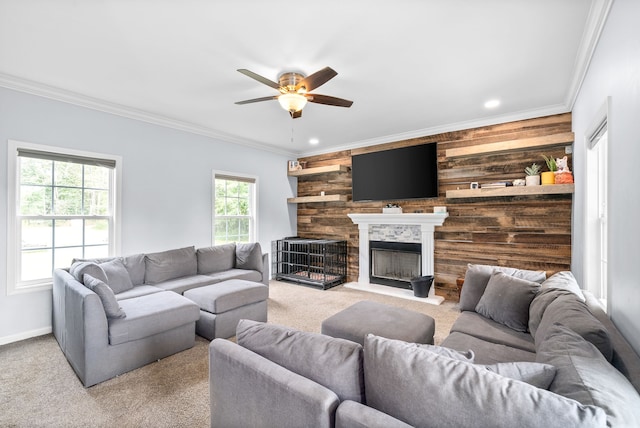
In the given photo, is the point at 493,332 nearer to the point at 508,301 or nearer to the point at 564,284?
the point at 508,301

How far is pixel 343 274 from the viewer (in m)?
5.71

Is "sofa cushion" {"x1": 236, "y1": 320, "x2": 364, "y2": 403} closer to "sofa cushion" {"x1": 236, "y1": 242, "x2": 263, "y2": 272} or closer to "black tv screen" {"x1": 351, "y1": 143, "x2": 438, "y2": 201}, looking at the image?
"sofa cushion" {"x1": 236, "y1": 242, "x2": 263, "y2": 272}

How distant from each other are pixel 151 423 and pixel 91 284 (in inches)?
49.0

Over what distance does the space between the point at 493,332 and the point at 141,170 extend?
14.3ft

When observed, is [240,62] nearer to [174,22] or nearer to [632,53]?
[174,22]

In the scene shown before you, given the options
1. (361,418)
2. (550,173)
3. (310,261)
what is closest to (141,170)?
(310,261)

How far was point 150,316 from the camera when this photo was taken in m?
2.59

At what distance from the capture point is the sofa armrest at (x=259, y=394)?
3.57 feet

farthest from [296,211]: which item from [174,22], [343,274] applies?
[174,22]

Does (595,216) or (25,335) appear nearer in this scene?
(595,216)

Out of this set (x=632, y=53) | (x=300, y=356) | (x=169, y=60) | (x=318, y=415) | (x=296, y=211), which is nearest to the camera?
(x=318, y=415)

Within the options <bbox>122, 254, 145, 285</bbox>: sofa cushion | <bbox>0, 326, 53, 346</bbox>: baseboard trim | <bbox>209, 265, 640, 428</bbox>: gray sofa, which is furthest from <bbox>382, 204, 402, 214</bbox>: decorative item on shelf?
<bbox>0, 326, 53, 346</bbox>: baseboard trim

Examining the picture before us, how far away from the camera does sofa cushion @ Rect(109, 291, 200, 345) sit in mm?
2434

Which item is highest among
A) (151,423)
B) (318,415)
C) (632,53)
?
(632,53)
